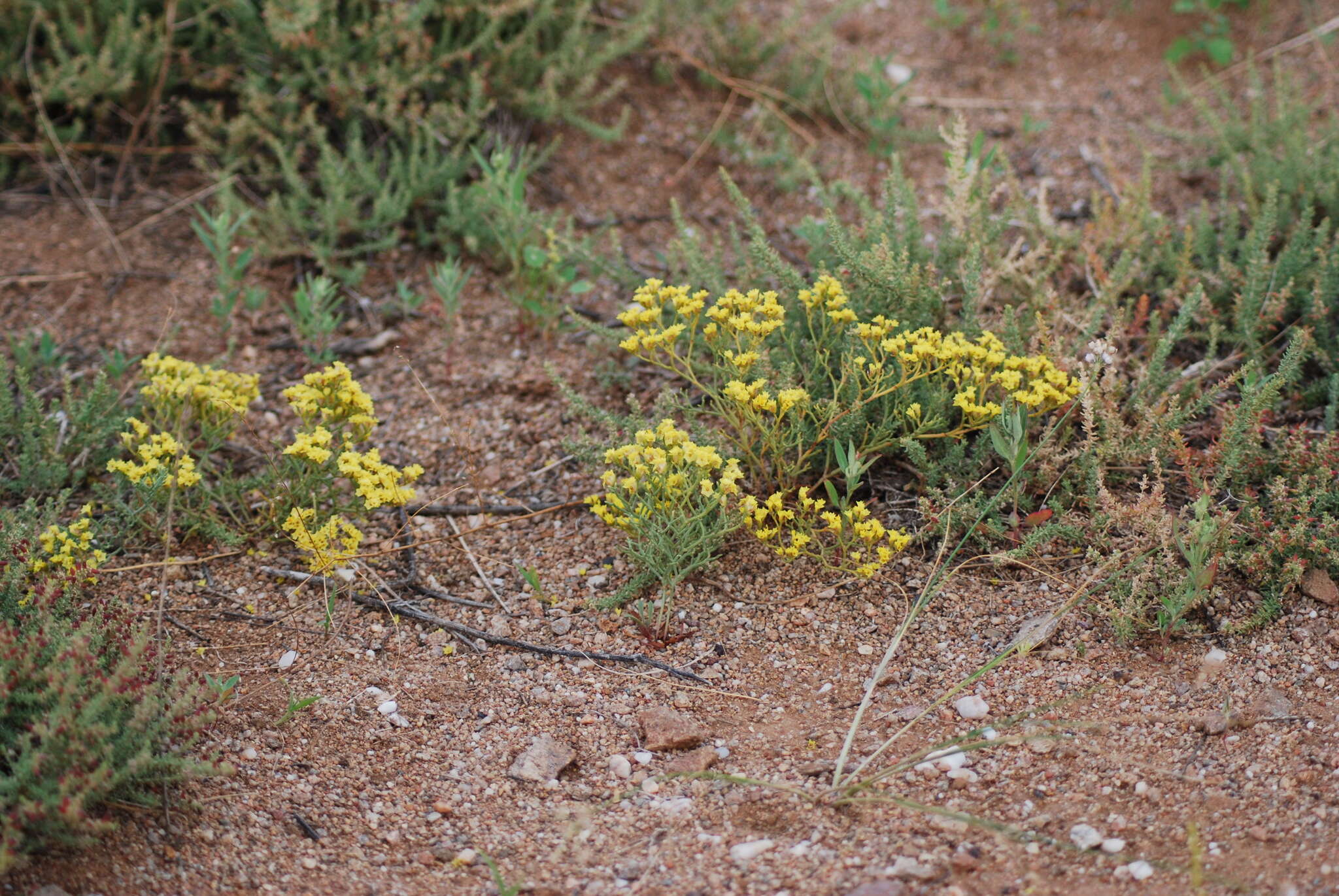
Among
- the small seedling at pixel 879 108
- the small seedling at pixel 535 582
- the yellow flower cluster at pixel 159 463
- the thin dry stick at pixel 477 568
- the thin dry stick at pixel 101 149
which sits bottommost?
the thin dry stick at pixel 477 568

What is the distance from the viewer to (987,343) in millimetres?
2828

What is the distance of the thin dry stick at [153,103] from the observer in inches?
163

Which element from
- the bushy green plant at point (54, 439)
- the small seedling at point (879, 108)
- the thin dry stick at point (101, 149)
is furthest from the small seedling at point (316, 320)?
the small seedling at point (879, 108)

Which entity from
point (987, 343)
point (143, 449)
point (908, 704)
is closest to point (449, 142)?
point (143, 449)

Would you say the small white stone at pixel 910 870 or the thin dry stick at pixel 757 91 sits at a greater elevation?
the thin dry stick at pixel 757 91

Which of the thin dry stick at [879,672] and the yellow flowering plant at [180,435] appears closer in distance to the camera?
the thin dry stick at [879,672]

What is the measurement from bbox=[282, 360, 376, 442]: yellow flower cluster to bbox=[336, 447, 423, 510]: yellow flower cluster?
12 centimetres

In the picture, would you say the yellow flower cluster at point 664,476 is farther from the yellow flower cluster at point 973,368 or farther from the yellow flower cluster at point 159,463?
the yellow flower cluster at point 159,463

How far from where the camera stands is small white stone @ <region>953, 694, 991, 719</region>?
249 cm

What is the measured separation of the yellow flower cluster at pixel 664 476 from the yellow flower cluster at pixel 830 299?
0.48 meters

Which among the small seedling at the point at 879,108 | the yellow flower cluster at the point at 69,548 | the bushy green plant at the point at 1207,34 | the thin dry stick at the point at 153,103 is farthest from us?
the bushy green plant at the point at 1207,34

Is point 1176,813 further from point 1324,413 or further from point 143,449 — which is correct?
point 143,449

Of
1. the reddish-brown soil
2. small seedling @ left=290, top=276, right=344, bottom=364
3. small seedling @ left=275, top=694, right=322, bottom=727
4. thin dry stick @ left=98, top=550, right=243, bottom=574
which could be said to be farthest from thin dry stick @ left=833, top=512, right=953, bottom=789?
small seedling @ left=290, top=276, right=344, bottom=364

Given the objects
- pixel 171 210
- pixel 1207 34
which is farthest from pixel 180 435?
pixel 1207 34
